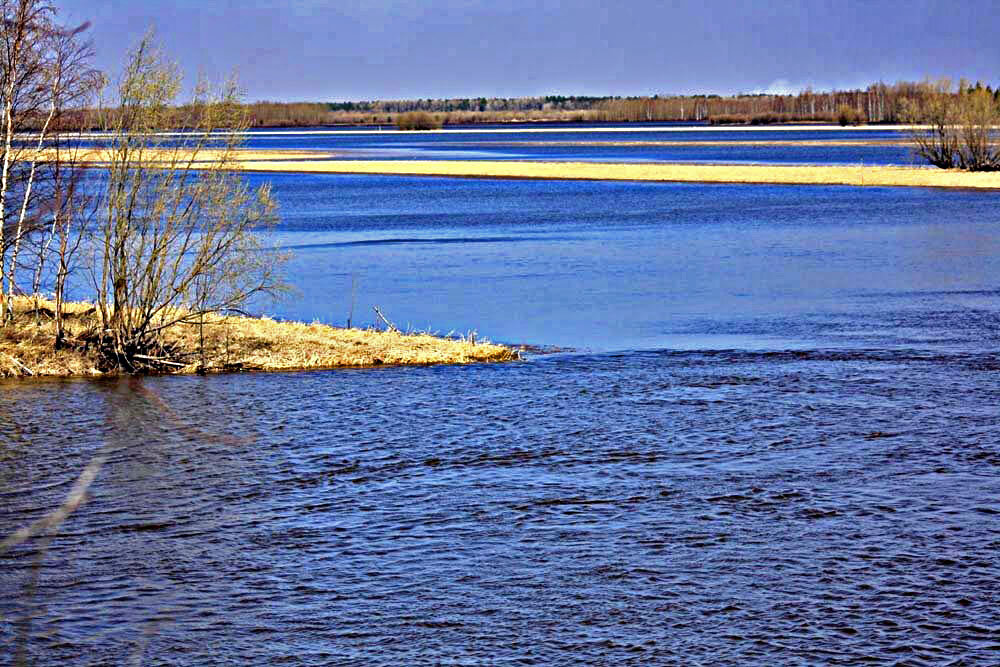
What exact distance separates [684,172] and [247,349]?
199 ft

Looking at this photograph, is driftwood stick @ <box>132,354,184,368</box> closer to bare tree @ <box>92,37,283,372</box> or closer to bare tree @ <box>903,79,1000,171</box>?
bare tree @ <box>92,37,283,372</box>

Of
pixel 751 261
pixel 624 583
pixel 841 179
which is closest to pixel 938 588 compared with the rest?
pixel 624 583

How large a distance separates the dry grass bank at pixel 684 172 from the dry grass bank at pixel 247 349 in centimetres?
4340

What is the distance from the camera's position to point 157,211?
20547mm

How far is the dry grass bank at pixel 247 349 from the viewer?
20391mm

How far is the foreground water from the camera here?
9.90 metres

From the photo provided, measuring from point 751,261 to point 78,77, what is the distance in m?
19.0

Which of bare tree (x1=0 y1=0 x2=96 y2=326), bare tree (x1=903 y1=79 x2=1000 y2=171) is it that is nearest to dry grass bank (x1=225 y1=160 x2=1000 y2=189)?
bare tree (x1=903 y1=79 x2=1000 y2=171)

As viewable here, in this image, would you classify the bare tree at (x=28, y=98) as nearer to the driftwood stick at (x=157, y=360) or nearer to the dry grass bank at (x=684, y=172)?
the driftwood stick at (x=157, y=360)

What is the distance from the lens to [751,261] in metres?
34.7

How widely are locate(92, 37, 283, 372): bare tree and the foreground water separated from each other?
128cm

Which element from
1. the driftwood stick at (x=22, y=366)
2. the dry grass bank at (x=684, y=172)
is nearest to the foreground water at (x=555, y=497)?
the driftwood stick at (x=22, y=366)

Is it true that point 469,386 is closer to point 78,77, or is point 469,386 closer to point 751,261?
point 78,77

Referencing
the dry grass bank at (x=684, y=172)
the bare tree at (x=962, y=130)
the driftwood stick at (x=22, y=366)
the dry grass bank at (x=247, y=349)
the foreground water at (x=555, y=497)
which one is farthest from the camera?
the bare tree at (x=962, y=130)
